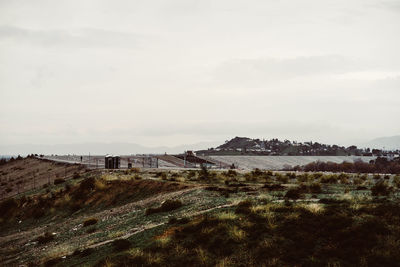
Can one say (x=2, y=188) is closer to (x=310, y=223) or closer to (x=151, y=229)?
(x=151, y=229)

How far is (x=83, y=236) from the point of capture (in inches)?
897

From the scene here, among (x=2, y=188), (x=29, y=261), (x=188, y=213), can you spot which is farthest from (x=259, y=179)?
(x=2, y=188)

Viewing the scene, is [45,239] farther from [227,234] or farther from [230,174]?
[230,174]

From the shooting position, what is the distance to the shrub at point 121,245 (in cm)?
1669

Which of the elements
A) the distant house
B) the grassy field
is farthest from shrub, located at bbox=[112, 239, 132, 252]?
the distant house

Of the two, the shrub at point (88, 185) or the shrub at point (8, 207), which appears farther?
the shrub at point (8, 207)

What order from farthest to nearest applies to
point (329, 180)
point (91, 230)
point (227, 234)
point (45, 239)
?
point (329, 180), point (45, 239), point (91, 230), point (227, 234)

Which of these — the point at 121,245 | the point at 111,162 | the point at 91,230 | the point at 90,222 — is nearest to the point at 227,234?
the point at 121,245

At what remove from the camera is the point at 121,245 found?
16.9 metres

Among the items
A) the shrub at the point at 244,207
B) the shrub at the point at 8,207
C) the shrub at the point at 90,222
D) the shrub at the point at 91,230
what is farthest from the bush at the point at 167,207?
the shrub at the point at 8,207

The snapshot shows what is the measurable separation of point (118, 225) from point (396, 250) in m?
15.4

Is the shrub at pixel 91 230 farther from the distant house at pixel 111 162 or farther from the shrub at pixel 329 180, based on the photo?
the distant house at pixel 111 162

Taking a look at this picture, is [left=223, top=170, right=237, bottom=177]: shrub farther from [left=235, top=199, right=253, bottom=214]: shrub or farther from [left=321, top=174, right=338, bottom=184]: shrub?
[left=235, top=199, right=253, bottom=214]: shrub

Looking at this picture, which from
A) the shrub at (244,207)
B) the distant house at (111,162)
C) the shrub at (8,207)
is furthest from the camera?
the distant house at (111,162)
